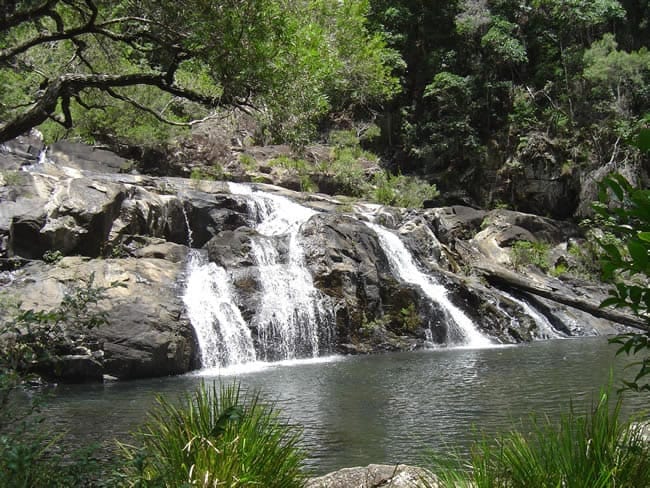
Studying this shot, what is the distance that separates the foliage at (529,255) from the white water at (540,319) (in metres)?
3.34

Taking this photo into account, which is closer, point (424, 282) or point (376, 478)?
point (376, 478)

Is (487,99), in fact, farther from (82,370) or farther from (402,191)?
(82,370)

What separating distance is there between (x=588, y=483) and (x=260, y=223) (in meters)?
19.7

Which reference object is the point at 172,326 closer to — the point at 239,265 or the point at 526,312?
the point at 239,265

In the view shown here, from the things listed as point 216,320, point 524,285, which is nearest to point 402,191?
point 524,285

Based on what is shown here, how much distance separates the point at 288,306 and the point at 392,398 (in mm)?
7420

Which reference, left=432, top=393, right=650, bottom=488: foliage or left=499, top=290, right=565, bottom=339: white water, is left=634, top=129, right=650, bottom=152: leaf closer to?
left=432, top=393, right=650, bottom=488: foliage

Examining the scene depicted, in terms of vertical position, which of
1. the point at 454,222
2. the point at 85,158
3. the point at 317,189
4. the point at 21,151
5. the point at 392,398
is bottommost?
the point at 392,398

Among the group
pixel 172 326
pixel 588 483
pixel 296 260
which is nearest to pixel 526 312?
pixel 296 260

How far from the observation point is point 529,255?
24234 mm

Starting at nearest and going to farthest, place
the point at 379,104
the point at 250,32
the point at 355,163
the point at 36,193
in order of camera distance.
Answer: the point at 250,32, the point at 36,193, the point at 355,163, the point at 379,104

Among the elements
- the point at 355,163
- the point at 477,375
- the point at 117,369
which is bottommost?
the point at 477,375

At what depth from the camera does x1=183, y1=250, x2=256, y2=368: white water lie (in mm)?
15375

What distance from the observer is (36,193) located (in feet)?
53.3
